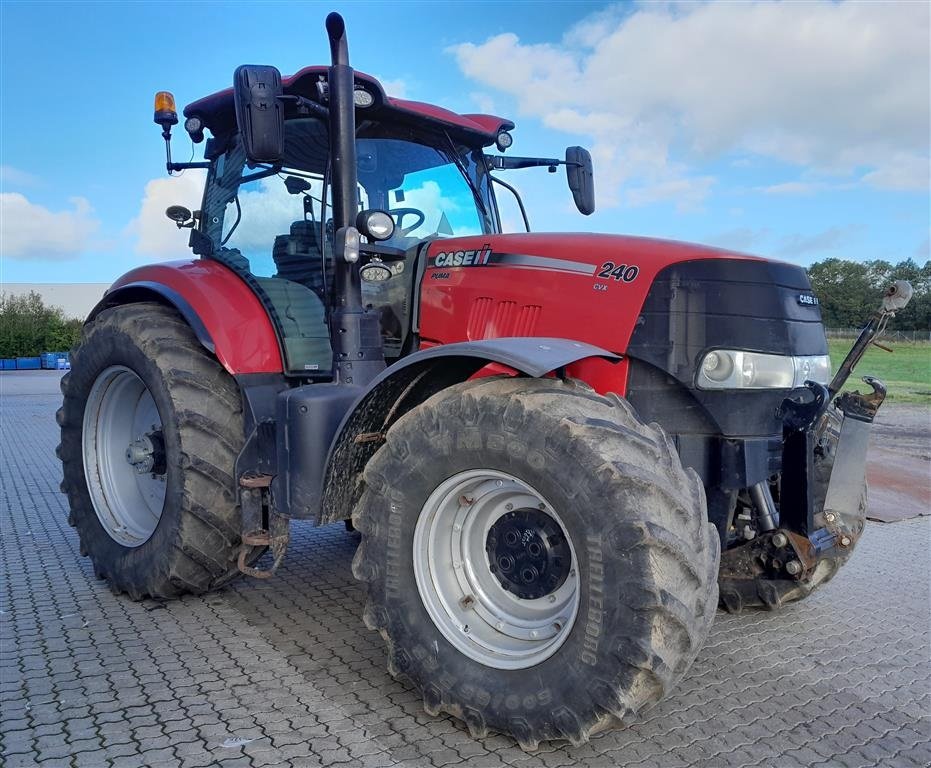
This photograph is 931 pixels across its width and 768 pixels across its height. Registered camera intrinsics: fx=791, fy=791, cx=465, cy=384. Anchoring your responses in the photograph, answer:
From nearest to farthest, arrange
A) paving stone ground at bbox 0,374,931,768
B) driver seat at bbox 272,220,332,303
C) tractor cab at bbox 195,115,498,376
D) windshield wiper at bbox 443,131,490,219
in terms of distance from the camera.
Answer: paving stone ground at bbox 0,374,931,768
tractor cab at bbox 195,115,498,376
driver seat at bbox 272,220,332,303
windshield wiper at bbox 443,131,490,219

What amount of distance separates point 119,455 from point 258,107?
2443 mm

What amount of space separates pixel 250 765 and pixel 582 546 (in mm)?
1271

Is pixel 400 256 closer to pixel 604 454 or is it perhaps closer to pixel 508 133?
pixel 508 133

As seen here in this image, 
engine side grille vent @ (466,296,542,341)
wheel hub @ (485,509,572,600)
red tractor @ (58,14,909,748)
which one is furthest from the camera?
engine side grille vent @ (466,296,542,341)

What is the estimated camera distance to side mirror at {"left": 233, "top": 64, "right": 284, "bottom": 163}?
125 inches

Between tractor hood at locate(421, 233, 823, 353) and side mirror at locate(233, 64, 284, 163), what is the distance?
3.11ft

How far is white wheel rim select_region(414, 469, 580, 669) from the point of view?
273cm

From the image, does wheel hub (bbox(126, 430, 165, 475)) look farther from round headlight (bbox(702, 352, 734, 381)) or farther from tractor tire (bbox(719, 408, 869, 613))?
tractor tire (bbox(719, 408, 869, 613))

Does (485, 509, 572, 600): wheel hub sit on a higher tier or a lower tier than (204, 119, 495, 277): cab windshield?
lower

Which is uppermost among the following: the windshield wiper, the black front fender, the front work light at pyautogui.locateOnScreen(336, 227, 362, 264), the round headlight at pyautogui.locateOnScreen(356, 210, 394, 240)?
the windshield wiper

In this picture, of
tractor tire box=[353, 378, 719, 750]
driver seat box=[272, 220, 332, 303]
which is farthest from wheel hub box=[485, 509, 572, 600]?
driver seat box=[272, 220, 332, 303]

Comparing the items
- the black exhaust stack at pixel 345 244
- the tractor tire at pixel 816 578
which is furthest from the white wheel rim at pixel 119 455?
the tractor tire at pixel 816 578

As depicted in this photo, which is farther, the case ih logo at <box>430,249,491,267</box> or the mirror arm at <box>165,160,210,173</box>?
the mirror arm at <box>165,160,210,173</box>

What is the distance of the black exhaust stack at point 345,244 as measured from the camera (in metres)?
3.44
